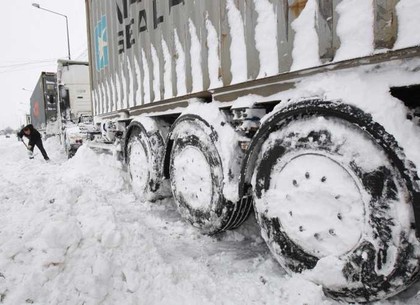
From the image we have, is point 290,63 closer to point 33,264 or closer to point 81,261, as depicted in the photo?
point 81,261

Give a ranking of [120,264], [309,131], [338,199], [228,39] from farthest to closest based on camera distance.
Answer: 1. [228,39]
2. [120,264]
3. [309,131]
4. [338,199]

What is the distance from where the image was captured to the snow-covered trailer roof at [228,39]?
1491 mm

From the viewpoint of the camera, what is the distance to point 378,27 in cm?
144

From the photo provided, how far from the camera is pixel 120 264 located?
2.10 metres

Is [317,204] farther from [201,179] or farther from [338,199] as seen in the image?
[201,179]

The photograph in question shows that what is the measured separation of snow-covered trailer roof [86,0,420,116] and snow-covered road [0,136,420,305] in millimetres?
1342

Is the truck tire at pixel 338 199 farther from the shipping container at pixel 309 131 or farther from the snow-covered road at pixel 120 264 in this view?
the snow-covered road at pixel 120 264

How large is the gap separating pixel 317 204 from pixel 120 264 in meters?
1.35

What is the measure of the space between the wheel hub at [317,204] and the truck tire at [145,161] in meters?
1.91

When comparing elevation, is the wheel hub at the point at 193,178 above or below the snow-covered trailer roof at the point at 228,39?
below

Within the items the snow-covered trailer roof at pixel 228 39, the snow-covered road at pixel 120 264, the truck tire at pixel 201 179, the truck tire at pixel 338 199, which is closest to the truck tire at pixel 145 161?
the snow-covered trailer roof at pixel 228 39

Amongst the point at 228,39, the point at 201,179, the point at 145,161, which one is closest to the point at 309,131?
the point at 228,39

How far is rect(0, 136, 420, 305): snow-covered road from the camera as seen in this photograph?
1.81 metres

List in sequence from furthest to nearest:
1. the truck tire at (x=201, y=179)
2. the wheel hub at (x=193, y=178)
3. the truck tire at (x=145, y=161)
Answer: the truck tire at (x=145, y=161), the wheel hub at (x=193, y=178), the truck tire at (x=201, y=179)
